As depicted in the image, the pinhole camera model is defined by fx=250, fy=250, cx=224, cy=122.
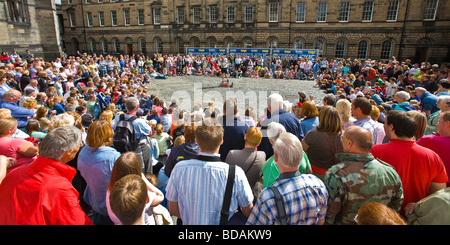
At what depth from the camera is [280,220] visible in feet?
6.67

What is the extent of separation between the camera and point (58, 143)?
2.23 metres

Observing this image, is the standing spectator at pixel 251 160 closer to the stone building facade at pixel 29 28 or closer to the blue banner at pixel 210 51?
the stone building facade at pixel 29 28

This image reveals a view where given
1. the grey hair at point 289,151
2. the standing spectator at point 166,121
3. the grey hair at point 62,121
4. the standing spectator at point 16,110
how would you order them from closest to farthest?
1. the grey hair at point 289,151
2. the grey hair at point 62,121
3. the standing spectator at point 16,110
4. the standing spectator at point 166,121

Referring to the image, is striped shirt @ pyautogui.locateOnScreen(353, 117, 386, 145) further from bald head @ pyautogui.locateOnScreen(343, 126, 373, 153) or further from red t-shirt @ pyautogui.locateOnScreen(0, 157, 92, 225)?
red t-shirt @ pyautogui.locateOnScreen(0, 157, 92, 225)

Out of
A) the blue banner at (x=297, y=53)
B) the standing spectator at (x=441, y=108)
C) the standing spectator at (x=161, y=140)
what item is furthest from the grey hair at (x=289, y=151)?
the blue banner at (x=297, y=53)

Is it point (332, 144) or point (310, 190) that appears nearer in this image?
point (310, 190)

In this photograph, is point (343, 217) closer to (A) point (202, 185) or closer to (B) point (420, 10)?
(A) point (202, 185)

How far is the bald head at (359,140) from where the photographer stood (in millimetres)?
2324

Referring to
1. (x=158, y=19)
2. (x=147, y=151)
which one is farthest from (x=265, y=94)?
(x=158, y=19)

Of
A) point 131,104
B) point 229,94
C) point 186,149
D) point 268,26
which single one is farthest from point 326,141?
point 268,26

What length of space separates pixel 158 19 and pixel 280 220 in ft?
130

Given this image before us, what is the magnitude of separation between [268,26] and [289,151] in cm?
3169

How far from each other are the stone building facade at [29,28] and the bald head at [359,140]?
76.8 feet

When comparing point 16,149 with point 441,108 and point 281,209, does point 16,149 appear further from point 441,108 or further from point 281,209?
point 441,108
